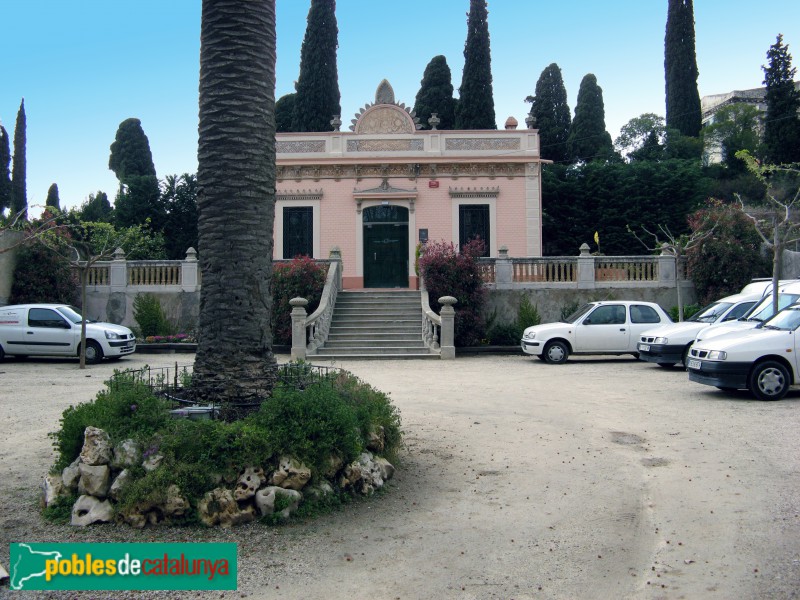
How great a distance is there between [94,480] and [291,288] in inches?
640

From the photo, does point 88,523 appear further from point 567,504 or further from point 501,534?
point 567,504

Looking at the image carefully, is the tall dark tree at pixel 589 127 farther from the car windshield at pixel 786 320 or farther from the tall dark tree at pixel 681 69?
the car windshield at pixel 786 320

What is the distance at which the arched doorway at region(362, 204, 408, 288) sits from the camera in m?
27.0

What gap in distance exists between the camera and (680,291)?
22.3 metres

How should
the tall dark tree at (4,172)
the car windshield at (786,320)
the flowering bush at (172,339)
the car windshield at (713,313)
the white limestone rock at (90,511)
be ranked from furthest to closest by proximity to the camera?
the tall dark tree at (4,172) → the flowering bush at (172,339) → the car windshield at (713,313) → the car windshield at (786,320) → the white limestone rock at (90,511)

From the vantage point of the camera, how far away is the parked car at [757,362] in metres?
10.8

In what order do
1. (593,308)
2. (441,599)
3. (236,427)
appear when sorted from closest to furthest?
(441,599), (236,427), (593,308)

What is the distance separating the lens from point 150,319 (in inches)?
893

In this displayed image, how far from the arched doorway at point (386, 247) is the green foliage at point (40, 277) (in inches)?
416

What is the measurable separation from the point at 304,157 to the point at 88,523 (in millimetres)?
22801

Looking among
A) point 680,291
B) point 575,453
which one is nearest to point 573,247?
point 680,291

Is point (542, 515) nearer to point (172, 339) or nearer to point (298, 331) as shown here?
point (298, 331)

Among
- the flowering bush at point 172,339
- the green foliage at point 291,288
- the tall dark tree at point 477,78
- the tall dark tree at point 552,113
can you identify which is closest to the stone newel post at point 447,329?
the green foliage at point 291,288

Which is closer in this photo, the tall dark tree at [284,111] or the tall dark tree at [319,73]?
the tall dark tree at [319,73]
